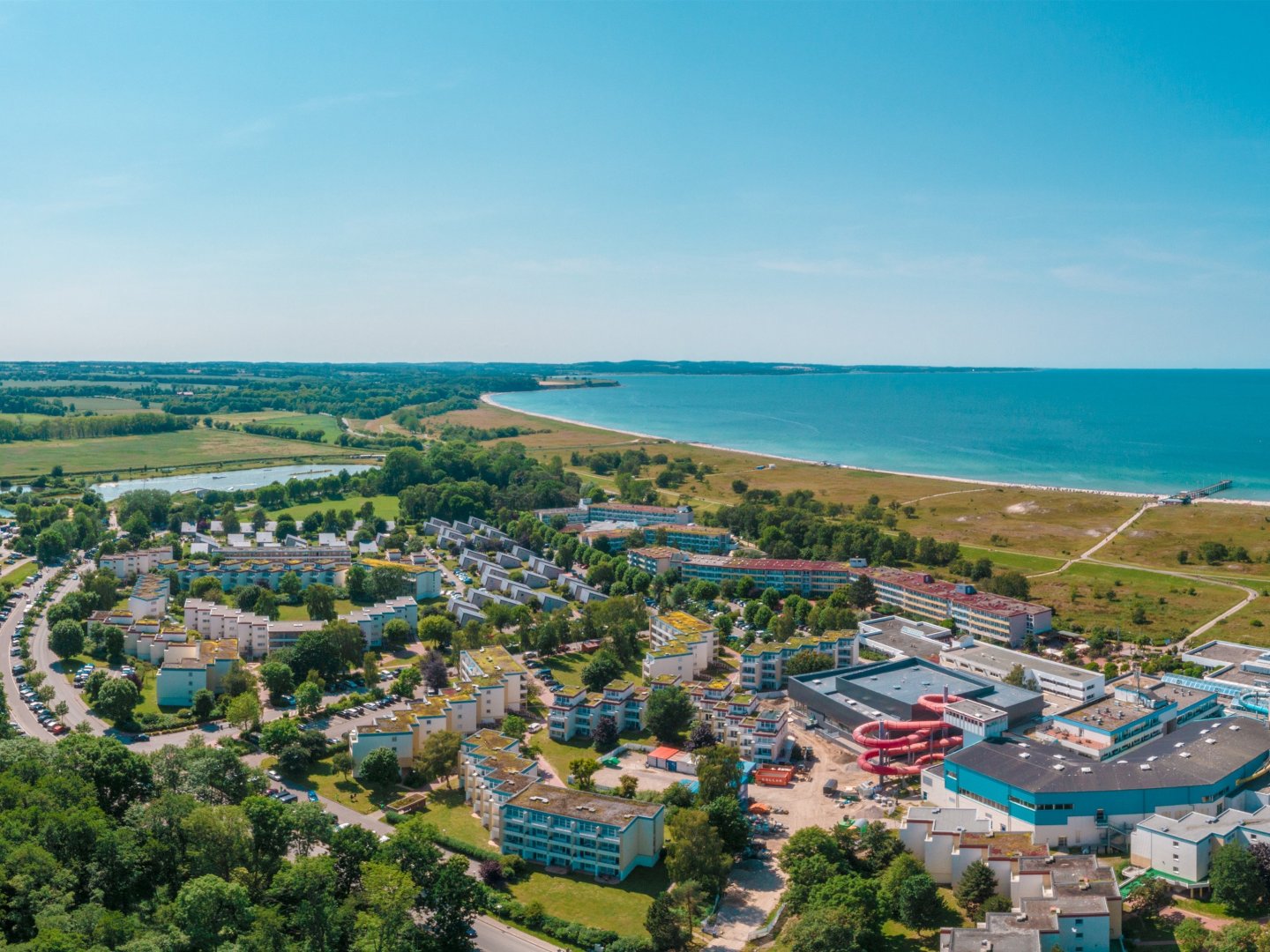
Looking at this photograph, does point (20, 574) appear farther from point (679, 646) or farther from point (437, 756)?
point (679, 646)

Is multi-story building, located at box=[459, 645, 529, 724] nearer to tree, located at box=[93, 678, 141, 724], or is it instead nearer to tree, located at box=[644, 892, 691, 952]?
tree, located at box=[93, 678, 141, 724]

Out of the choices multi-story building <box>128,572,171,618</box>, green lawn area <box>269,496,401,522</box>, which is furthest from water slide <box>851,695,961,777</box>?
green lawn area <box>269,496,401,522</box>

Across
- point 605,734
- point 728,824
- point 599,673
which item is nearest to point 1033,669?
point 599,673

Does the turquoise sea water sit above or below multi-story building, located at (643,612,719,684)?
above

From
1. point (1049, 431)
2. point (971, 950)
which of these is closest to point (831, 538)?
point (971, 950)

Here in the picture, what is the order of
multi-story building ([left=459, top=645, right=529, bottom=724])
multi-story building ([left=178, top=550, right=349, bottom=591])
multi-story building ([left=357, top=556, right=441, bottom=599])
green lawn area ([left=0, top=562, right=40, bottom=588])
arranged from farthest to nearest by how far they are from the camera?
green lawn area ([left=0, top=562, right=40, bottom=588])
multi-story building ([left=178, top=550, right=349, bottom=591])
multi-story building ([left=357, top=556, right=441, bottom=599])
multi-story building ([left=459, top=645, right=529, bottom=724])

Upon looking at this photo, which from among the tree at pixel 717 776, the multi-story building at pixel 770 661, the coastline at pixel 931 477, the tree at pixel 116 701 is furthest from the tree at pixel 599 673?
the coastline at pixel 931 477

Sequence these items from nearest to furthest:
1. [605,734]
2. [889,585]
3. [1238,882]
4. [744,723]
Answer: [1238,882] < [744,723] < [605,734] < [889,585]
